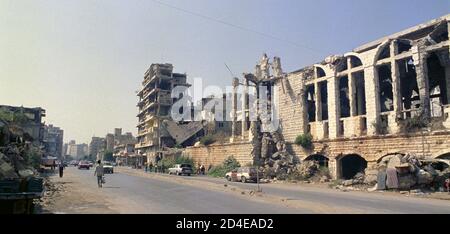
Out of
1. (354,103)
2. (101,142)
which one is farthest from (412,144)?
(101,142)

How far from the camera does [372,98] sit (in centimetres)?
2948

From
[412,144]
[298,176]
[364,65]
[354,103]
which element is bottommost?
[298,176]

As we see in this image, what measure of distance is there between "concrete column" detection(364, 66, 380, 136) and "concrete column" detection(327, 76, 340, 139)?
10.5ft

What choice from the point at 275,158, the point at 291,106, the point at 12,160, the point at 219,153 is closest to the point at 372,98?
the point at 291,106

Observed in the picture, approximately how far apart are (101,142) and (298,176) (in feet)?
515

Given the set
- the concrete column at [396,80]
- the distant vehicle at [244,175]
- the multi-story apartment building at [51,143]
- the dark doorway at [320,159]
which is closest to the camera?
the concrete column at [396,80]

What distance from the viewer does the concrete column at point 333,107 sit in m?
32.4

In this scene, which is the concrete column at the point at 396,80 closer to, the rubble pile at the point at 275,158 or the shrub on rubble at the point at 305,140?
the shrub on rubble at the point at 305,140

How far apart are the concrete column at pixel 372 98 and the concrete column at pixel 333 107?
3214mm

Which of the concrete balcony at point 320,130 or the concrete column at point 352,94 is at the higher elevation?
the concrete column at point 352,94

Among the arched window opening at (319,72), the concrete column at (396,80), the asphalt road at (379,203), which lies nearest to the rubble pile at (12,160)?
the asphalt road at (379,203)

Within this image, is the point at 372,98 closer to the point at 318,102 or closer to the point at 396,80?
the point at 396,80
